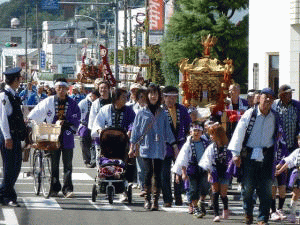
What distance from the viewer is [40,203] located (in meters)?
15.5

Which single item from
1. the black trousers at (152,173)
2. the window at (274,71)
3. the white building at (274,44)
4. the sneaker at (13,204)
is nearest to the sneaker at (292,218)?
the black trousers at (152,173)

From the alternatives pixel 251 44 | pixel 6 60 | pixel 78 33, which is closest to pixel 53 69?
pixel 78 33

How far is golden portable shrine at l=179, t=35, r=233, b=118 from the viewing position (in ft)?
76.3

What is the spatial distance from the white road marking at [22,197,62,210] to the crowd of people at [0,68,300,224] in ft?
1.23

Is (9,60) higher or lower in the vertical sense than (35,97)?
higher

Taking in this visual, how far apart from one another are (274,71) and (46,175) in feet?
55.1

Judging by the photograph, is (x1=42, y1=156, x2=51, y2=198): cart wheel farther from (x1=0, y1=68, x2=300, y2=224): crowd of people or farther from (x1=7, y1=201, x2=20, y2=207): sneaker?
(x1=7, y1=201, x2=20, y2=207): sneaker

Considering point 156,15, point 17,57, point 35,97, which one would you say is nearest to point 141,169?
point 35,97

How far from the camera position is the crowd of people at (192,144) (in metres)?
13.1

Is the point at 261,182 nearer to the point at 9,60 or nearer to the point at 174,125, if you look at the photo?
the point at 174,125

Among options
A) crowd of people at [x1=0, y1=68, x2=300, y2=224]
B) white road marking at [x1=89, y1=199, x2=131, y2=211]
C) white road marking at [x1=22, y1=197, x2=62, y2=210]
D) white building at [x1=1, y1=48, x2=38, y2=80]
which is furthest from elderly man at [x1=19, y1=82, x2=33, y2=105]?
white building at [x1=1, y1=48, x2=38, y2=80]

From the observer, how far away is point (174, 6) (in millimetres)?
46062

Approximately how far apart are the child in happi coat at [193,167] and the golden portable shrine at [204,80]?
820 cm

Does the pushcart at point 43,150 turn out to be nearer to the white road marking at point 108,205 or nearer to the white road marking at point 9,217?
the white road marking at point 108,205
